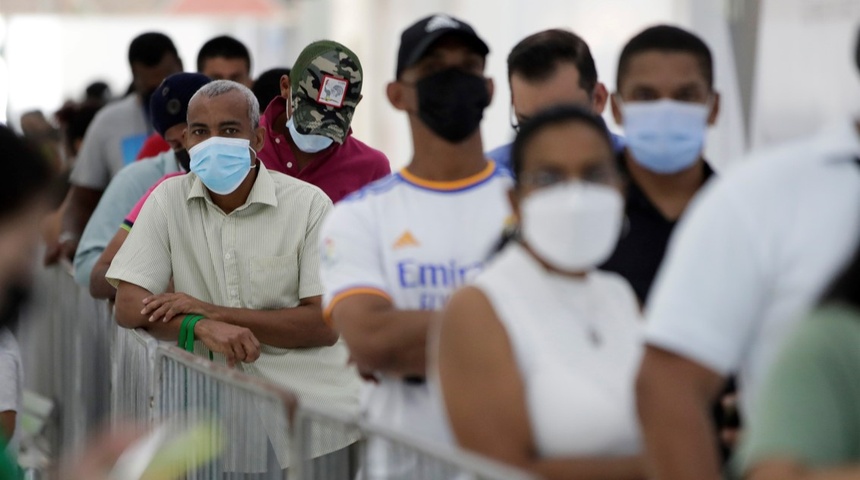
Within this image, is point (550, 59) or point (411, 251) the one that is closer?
point (411, 251)

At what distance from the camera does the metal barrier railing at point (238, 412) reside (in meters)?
3.39

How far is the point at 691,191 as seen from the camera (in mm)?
3764

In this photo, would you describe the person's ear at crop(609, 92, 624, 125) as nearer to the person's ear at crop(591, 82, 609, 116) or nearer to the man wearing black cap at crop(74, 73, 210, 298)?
the person's ear at crop(591, 82, 609, 116)

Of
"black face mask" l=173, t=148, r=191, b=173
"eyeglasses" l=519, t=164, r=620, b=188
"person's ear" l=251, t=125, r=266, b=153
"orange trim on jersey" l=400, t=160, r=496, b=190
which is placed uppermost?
"eyeglasses" l=519, t=164, r=620, b=188

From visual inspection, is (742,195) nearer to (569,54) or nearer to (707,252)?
(707,252)

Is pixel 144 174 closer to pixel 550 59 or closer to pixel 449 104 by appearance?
pixel 550 59

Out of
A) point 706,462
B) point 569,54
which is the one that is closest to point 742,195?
point 706,462

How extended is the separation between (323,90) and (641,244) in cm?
200

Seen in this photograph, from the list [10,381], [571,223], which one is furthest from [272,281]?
[571,223]

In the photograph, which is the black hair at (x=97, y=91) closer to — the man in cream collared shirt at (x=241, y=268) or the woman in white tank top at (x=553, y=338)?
the man in cream collared shirt at (x=241, y=268)

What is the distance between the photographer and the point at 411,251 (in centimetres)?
342

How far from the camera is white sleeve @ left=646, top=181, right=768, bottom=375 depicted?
2.40 m

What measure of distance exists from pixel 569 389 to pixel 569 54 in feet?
6.34

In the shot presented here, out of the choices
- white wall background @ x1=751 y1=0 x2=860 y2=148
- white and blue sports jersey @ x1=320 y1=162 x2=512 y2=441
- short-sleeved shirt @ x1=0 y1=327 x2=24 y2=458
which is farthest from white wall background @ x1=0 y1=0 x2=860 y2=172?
short-sleeved shirt @ x1=0 y1=327 x2=24 y2=458
